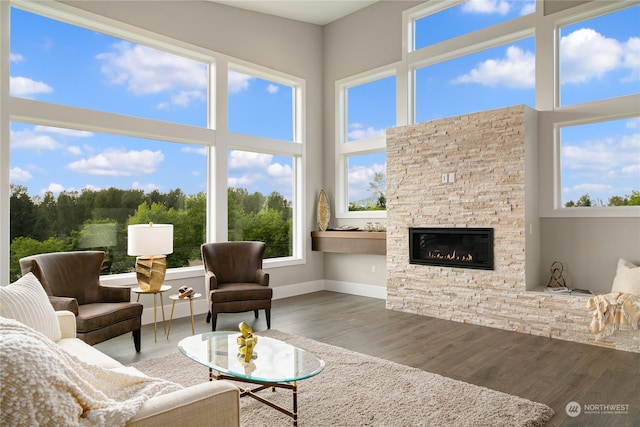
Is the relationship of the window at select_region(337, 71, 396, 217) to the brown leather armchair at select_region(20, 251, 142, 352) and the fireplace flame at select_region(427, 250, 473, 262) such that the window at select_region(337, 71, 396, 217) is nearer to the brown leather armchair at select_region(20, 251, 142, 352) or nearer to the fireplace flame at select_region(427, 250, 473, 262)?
the fireplace flame at select_region(427, 250, 473, 262)

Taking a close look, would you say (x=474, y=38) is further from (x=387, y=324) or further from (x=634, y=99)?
(x=387, y=324)

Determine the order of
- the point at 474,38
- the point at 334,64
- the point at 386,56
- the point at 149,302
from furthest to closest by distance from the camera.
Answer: the point at 334,64 < the point at 386,56 < the point at 474,38 < the point at 149,302

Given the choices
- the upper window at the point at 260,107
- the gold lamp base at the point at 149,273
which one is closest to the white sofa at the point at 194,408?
the gold lamp base at the point at 149,273

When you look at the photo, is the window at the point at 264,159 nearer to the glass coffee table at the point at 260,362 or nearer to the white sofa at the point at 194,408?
the glass coffee table at the point at 260,362

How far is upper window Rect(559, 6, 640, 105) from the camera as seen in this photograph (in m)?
4.28

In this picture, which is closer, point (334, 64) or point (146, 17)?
point (146, 17)

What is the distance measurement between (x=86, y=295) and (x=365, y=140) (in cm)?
425

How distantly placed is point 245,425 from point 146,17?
15.0ft

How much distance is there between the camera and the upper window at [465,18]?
502 cm

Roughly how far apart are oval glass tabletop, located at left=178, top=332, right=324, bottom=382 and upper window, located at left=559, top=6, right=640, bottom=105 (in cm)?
412

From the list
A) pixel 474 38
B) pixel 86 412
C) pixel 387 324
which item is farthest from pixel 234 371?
pixel 474 38

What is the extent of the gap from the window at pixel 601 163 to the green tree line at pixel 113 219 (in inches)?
156

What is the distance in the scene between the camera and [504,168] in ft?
14.9

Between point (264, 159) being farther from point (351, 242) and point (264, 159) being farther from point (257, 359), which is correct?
point (257, 359)
